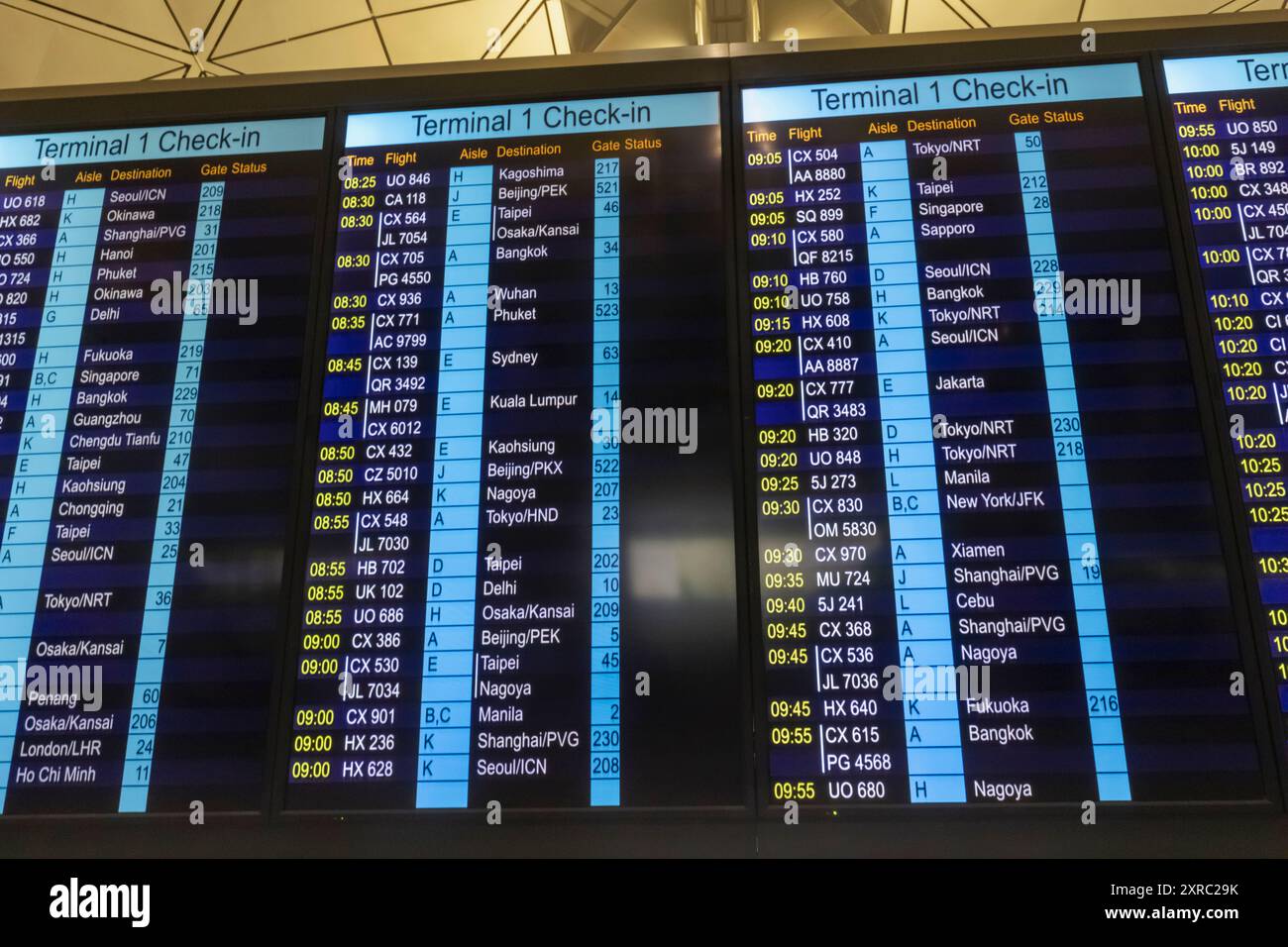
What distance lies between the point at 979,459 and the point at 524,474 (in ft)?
4.41

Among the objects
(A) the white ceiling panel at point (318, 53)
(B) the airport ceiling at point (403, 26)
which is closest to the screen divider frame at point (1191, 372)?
(B) the airport ceiling at point (403, 26)

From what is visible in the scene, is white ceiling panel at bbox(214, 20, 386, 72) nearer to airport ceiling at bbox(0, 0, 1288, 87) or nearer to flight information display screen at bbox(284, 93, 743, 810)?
airport ceiling at bbox(0, 0, 1288, 87)

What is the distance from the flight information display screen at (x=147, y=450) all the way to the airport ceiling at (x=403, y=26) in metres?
2.88

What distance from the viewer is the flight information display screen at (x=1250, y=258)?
2.92 meters

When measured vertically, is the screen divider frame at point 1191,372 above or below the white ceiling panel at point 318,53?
below

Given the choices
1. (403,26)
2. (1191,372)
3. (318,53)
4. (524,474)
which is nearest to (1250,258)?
(1191,372)

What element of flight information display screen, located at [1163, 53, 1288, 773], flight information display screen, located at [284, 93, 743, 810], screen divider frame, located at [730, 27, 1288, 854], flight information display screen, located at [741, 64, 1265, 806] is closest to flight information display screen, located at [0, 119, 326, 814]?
flight information display screen, located at [284, 93, 743, 810]

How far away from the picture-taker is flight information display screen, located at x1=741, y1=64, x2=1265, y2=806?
277 centimetres

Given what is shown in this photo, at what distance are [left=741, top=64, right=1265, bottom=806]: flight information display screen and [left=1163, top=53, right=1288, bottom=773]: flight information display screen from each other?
4.7 inches

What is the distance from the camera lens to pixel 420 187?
350 cm

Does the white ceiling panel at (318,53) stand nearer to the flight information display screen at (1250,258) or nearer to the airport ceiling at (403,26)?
the airport ceiling at (403,26)

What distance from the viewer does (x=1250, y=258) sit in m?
3.21
